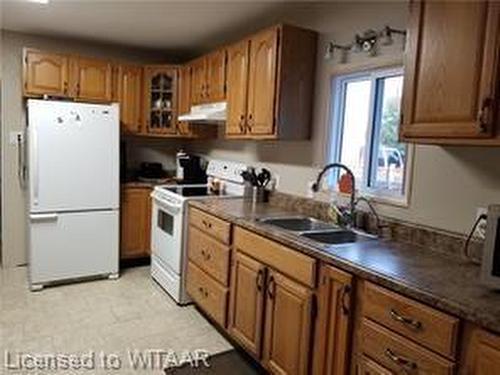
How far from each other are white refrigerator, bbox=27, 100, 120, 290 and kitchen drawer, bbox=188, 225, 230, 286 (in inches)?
41.8

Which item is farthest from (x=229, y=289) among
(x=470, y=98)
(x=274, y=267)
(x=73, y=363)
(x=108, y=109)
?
(x=108, y=109)

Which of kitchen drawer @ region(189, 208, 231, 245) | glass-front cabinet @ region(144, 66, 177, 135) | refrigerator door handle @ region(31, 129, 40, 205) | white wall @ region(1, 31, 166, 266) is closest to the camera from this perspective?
kitchen drawer @ region(189, 208, 231, 245)

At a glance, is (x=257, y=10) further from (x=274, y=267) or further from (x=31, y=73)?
(x=31, y=73)

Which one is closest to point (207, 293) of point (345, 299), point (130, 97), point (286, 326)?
point (286, 326)

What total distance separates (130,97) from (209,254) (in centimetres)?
214

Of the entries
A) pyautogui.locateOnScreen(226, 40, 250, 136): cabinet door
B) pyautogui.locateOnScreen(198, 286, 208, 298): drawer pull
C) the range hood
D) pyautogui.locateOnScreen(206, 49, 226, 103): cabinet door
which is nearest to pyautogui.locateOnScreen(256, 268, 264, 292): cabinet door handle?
pyautogui.locateOnScreen(198, 286, 208, 298): drawer pull

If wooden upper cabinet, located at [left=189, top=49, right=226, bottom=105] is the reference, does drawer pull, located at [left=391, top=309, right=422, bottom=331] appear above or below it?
below

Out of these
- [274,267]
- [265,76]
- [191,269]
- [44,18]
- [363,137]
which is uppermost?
[44,18]

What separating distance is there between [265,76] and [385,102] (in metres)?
0.83

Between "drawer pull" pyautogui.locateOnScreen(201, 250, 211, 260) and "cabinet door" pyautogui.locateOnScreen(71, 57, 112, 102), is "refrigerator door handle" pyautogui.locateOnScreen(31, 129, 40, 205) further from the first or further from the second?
"drawer pull" pyautogui.locateOnScreen(201, 250, 211, 260)

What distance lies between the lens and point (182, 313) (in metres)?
3.10

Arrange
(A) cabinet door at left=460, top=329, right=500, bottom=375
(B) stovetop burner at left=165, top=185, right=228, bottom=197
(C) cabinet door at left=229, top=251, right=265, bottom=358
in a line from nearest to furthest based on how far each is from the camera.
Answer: (A) cabinet door at left=460, top=329, right=500, bottom=375, (C) cabinet door at left=229, top=251, right=265, bottom=358, (B) stovetop burner at left=165, top=185, right=228, bottom=197

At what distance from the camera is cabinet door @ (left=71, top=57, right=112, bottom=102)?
12.6ft

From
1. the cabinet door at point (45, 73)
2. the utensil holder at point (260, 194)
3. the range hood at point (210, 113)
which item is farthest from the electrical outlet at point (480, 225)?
the cabinet door at point (45, 73)
